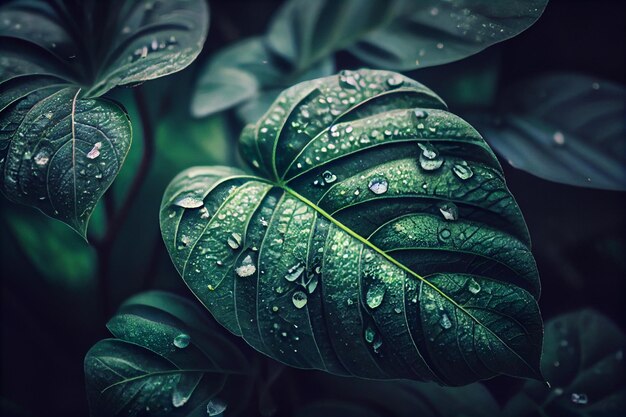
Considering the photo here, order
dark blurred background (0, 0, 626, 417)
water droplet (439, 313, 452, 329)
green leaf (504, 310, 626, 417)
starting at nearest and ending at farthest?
water droplet (439, 313, 452, 329) < green leaf (504, 310, 626, 417) < dark blurred background (0, 0, 626, 417)

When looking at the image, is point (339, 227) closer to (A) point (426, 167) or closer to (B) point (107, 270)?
(A) point (426, 167)

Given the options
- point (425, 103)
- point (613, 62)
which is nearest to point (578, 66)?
point (613, 62)

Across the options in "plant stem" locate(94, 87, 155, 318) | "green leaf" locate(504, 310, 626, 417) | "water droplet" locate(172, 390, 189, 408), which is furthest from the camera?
"plant stem" locate(94, 87, 155, 318)

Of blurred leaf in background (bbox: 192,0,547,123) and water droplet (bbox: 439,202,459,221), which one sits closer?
water droplet (bbox: 439,202,459,221)

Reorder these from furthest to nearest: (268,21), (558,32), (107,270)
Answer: (268,21), (558,32), (107,270)

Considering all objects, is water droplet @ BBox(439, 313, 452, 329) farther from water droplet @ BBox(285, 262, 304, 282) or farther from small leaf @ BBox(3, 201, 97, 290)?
small leaf @ BBox(3, 201, 97, 290)

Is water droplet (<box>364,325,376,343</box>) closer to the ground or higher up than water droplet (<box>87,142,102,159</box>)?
closer to the ground

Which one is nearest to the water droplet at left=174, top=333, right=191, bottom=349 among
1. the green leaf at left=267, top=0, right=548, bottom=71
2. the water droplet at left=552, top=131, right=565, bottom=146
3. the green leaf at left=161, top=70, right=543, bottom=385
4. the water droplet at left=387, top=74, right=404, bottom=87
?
the green leaf at left=161, top=70, right=543, bottom=385
